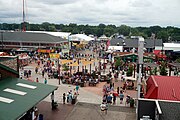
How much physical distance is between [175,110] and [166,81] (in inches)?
246

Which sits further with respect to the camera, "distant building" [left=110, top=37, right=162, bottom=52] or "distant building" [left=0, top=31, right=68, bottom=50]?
"distant building" [left=110, top=37, right=162, bottom=52]

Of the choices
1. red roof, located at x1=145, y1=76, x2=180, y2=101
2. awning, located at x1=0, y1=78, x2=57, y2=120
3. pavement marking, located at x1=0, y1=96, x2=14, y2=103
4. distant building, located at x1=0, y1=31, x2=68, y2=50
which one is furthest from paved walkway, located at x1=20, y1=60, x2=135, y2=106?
distant building, located at x1=0, y1=31, x2=68, y2=50

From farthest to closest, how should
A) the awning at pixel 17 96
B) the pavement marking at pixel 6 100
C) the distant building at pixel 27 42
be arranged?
the distant building at pixel 27 42 < the pavement marking at pixel 6 100 < the awning at pixel 17 96

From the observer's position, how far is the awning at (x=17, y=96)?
12518 millimetres

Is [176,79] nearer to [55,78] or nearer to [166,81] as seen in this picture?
[166,81]

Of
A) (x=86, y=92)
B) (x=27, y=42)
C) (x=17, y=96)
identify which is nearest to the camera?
(x=17, y=96)

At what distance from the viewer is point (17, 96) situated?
14891 mm

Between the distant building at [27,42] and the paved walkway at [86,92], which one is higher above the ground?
the distant building at [27,42]

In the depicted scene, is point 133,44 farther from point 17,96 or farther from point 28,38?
point 17,96

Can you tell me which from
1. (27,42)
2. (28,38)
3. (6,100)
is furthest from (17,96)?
(28,38)

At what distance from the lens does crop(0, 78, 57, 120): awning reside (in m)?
12.5

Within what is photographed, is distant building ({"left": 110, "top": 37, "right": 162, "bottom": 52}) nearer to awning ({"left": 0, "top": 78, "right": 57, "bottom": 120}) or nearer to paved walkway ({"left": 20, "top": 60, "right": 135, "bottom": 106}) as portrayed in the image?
paved walkway ({"left": 20, "top": 60, "right": 135, "bottom": 106})

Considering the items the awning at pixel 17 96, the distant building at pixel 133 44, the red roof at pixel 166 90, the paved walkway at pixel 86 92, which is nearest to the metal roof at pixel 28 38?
the distant building at pixel 133 44

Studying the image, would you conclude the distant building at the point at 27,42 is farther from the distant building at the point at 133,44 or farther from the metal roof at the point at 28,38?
the distant building at the point at 133,44
